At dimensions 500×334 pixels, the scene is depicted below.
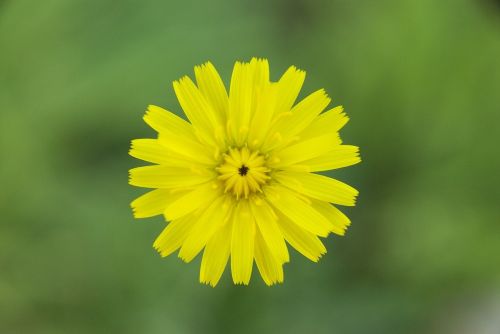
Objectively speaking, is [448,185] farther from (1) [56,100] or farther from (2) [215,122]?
(1) [56,100]

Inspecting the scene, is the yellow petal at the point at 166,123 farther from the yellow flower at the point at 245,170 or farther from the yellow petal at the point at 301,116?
the yellow petal at the point at 301,116

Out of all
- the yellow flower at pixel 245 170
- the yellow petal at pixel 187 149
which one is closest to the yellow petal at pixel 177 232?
the yellow flower at pixel 245 170

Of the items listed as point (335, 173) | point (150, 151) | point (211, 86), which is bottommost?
point (150, 151)

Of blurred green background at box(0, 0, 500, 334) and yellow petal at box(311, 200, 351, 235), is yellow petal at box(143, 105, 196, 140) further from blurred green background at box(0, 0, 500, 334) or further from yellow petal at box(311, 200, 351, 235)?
blurred green background at box(0, 0, 500, 334)

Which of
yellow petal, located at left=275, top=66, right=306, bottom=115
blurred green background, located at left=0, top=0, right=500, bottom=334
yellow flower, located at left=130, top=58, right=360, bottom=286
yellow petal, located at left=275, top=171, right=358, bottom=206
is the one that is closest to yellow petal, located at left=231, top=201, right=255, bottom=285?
yellow flower, located at left=130, top=58, right=360, bottom=286

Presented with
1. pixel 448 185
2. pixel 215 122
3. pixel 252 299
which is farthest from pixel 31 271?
pixel 448 185

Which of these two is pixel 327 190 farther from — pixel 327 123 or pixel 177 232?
pixel 177 232

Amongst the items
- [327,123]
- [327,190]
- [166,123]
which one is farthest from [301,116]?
[166,123]
